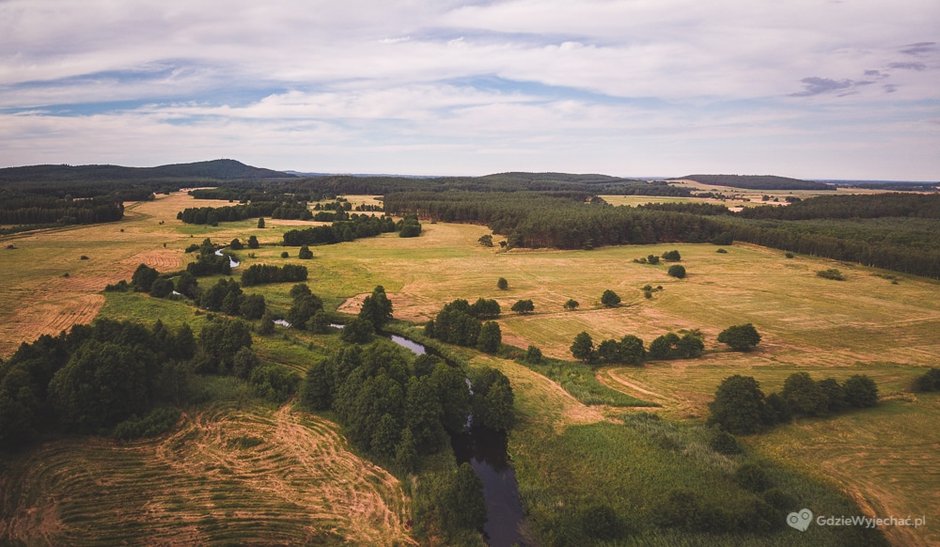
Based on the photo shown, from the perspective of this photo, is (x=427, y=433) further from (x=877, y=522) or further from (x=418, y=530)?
(x=877, y=522)

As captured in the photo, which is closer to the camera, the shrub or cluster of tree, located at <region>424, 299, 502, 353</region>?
the shrub

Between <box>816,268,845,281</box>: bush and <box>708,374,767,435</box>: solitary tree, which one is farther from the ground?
<box>816,268,845,281</box>: bush

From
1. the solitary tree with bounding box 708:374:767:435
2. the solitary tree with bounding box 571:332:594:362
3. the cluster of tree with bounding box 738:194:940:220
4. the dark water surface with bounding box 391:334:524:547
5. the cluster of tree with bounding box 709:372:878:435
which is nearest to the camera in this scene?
the dark water surface with bounding box 391:334:524:547

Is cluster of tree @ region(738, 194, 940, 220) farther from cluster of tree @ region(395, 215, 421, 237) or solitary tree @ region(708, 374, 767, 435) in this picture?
solitary tree @ region(708, 374, 767, 435)

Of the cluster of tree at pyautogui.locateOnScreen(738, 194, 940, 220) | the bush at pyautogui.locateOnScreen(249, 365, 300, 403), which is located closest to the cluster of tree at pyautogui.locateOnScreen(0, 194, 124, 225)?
the bush at pyautogui.locateOnScreen(249, 365, 300, 403)

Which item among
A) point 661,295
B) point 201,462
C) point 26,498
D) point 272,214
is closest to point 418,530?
point 201,462

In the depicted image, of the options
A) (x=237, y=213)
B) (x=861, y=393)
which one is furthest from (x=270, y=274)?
(x=237, y=213)

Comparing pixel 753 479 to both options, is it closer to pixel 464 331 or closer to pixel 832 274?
pixel 464 331
